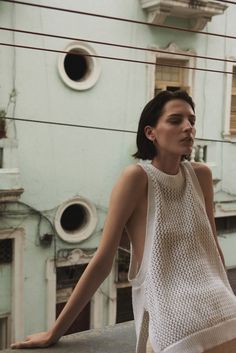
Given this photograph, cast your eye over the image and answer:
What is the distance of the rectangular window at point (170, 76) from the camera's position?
399 cm

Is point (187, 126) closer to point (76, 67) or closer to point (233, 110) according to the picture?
point (76, 67)

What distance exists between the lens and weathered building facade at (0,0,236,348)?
3.47m

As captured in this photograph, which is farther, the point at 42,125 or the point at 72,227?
the point at 72,227

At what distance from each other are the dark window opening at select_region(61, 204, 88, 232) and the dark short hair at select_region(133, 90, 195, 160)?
307 centimetres

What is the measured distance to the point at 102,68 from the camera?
3725mm

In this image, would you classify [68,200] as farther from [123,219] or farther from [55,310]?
[123,219]

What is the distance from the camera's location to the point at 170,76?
4.05 meters

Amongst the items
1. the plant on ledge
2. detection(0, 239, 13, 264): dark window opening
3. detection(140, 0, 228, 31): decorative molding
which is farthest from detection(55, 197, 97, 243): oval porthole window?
detection(140, 0, 228, 31): decorative molding

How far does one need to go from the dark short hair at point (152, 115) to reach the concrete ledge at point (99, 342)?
37 cm

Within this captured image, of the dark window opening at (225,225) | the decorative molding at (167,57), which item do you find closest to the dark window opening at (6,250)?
the decorative molding at (167,57)

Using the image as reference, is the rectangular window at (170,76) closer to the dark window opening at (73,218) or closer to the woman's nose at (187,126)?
the dark window opening at (73,218)

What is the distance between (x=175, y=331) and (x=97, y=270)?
0.56 feet

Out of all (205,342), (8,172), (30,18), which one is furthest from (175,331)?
(30,18)

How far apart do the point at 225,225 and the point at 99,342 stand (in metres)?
3.62
